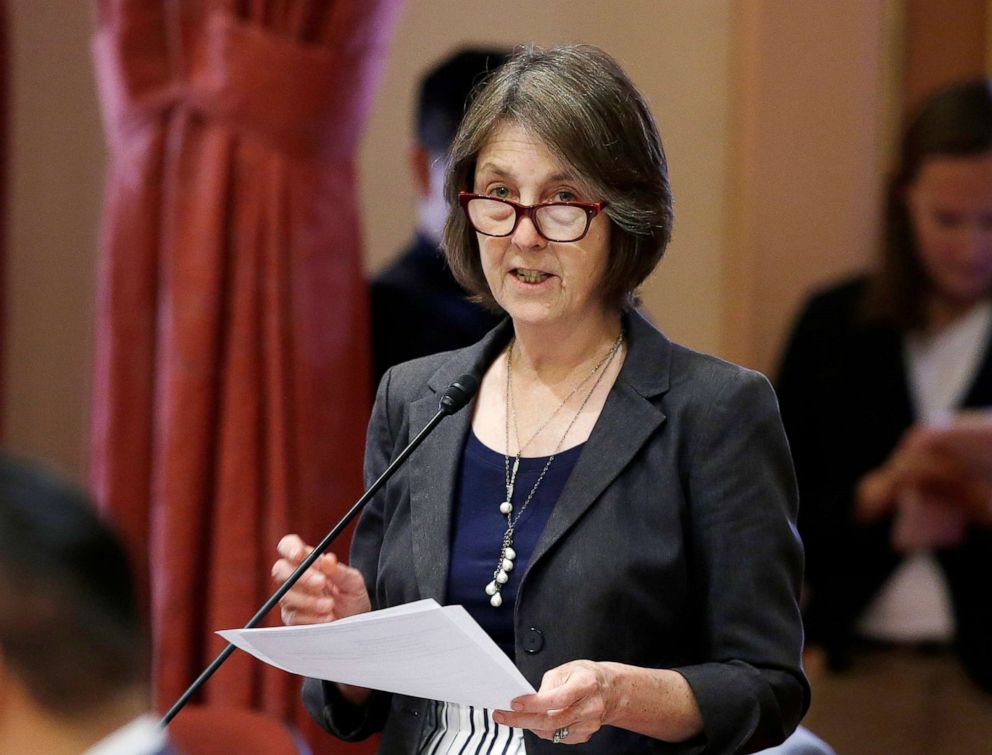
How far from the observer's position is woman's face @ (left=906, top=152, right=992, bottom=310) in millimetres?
2418

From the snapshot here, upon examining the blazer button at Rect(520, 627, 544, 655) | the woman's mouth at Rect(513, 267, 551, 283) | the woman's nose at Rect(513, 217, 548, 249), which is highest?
the woman's nose at Rect(513, 217, 548, 249)

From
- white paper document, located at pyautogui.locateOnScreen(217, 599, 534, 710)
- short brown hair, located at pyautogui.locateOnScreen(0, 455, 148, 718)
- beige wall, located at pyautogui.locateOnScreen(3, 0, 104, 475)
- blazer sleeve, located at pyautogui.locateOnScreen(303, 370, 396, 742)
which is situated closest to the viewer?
short brown hair, located at pyautogui.locateOnScreen(0, 455, 148, 718)

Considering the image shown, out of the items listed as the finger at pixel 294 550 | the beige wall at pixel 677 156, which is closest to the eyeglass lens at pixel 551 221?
the finger at pixel 294 550

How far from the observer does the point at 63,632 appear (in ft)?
3.26

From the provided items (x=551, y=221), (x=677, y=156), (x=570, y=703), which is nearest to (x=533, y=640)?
(x=570, y=703)

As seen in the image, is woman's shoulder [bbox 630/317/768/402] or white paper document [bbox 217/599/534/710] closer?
white paper document [bbox 217/599/534/710]

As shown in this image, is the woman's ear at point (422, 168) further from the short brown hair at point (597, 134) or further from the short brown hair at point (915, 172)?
the short brown hair at point (597, 134)

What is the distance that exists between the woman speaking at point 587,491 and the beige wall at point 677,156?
38.9 inches

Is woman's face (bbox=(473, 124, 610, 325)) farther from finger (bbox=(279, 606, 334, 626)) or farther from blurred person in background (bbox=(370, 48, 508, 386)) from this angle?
blurred person in background (bbox=(370, 48, 508, 386))

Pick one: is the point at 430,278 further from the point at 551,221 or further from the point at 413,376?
the point at 551,221

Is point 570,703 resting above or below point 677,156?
below

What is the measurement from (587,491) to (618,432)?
3.0 inches

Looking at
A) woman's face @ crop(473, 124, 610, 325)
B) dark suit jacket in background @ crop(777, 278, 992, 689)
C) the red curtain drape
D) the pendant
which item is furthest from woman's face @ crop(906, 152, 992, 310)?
the pendant

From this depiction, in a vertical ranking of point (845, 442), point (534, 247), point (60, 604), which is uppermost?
point (534, 247)
